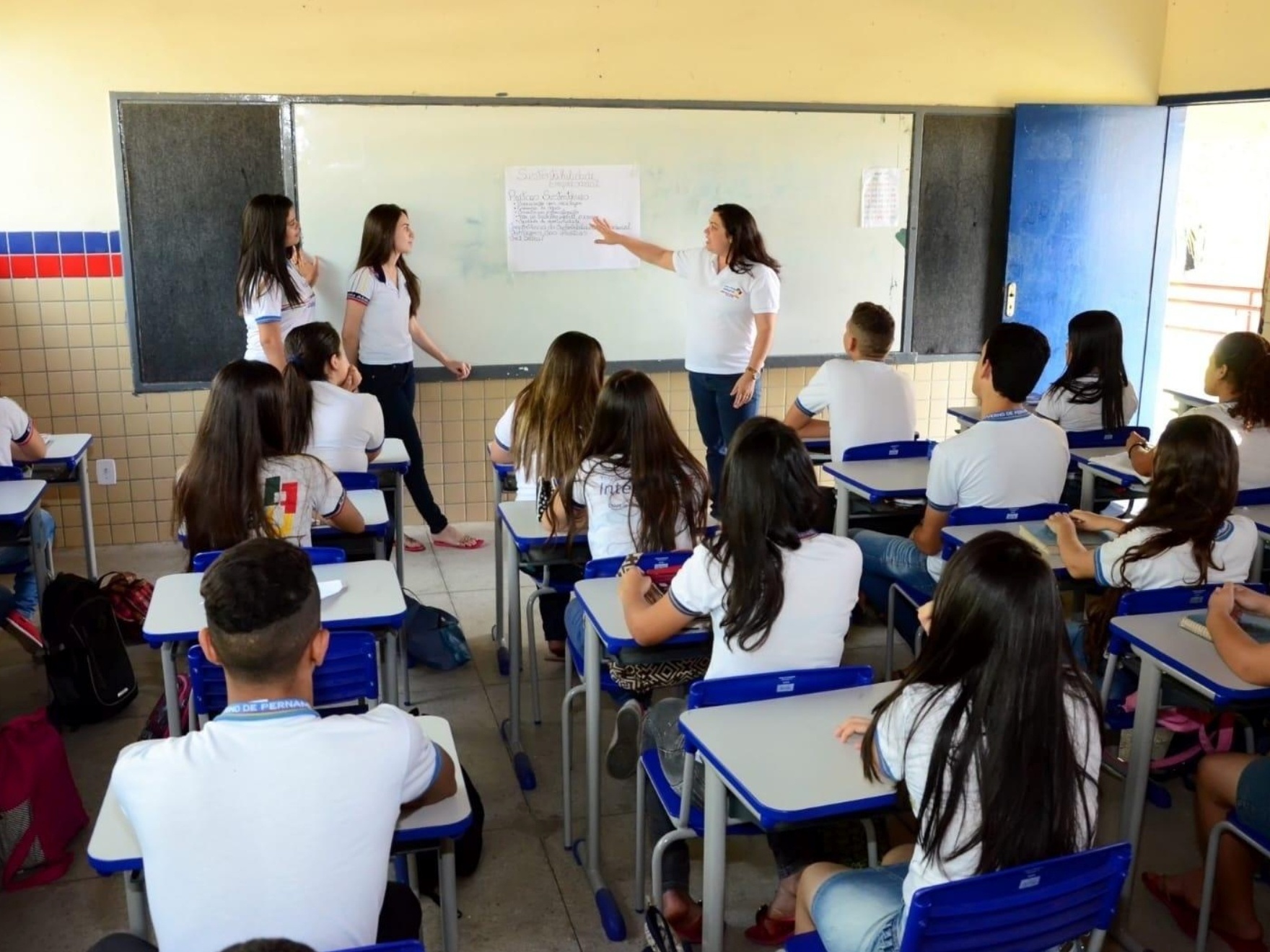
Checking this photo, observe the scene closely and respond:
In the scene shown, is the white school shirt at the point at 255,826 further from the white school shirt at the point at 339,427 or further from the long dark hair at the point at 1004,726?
the white school shirt at the point at 339,427

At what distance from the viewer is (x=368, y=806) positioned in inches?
67.9

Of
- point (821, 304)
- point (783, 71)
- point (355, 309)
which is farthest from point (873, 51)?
point (355, 309)

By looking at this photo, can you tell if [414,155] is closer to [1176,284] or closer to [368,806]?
[368,806]

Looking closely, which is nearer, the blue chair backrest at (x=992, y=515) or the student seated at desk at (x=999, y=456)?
the blue chair backrest at (x=992, y=515)

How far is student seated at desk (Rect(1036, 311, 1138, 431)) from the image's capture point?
15.6ft

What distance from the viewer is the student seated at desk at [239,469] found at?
10.3 feet

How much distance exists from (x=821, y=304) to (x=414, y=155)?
222 cm

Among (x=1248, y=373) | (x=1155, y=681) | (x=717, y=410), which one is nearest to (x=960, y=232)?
(x=717, y=410)

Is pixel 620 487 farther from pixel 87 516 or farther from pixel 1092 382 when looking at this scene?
pixel 87 516

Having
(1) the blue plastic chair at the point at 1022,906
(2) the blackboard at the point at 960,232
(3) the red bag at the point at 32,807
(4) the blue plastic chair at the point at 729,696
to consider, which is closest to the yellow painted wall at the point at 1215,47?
(2) the blackboard at the point at 960,232

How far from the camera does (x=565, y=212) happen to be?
233 inches

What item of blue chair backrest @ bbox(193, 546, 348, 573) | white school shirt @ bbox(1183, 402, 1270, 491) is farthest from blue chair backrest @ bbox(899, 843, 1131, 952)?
white school shirt @ bbox(1183, 402, 1270, 491)

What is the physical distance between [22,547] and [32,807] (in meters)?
1.33

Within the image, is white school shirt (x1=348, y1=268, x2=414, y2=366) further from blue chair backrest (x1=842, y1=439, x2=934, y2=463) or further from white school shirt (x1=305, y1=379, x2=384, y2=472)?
blue chair backrest (x1=842, y1=439, x2=934, y2=463)
